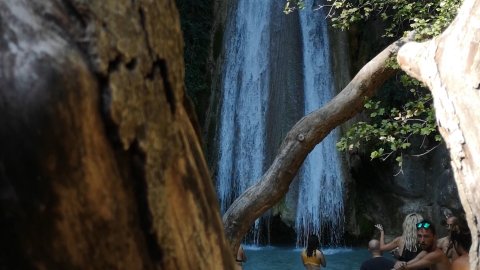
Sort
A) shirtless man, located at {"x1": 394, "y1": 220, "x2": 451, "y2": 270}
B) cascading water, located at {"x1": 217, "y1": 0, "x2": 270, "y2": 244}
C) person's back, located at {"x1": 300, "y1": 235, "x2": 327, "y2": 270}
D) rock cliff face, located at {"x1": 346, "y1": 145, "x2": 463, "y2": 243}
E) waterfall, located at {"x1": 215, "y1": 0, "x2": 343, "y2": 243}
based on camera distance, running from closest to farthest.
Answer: shirtless man, located at {"x1": 394, "y1": 220, "x2": 451, "y2": 270} → person's back, located at {"x1": 300, "y1": 235, "x2": 327, "y2": 270} → rock cliff face, located at {"x1": 346, "y1": 145, "x2": 463, "y2": 243} → waterfall, located at {"x1": 215, "y1": 0, "x2": 343, "y2": 243} → cascading water, located at {"x1": 217, "y1": 0, "x2": 270, "y2": 244}

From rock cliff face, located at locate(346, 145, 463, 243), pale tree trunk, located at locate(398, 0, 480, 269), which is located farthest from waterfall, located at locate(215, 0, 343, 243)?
pale tree trunk, located at locate(398, 0, 480, 269)

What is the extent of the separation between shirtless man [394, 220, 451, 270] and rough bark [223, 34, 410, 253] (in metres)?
1.26

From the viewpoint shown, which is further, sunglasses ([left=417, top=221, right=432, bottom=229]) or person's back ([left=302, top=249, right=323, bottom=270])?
person's back ([left=302, top=249, right=323, bottom=270])

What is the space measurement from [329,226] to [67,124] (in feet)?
46.1

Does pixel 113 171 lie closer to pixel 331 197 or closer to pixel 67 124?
pixel 67 124

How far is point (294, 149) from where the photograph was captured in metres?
5.73

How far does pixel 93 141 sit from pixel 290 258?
1230cm

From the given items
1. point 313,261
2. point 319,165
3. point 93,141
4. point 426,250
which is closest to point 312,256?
point 313,261

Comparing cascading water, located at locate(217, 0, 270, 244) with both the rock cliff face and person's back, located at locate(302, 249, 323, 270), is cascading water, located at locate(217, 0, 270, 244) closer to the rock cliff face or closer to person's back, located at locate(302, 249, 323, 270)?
the rock cliff face

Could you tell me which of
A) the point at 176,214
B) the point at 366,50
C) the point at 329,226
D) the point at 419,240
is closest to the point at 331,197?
the point at 329,226

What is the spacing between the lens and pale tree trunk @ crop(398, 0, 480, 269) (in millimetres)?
3113

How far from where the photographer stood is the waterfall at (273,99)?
1515 cm

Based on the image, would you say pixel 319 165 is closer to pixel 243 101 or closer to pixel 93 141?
pixel 243 101

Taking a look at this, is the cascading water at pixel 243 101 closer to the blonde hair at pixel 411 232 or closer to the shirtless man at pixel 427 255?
the blonde hair at pixel 411 232
